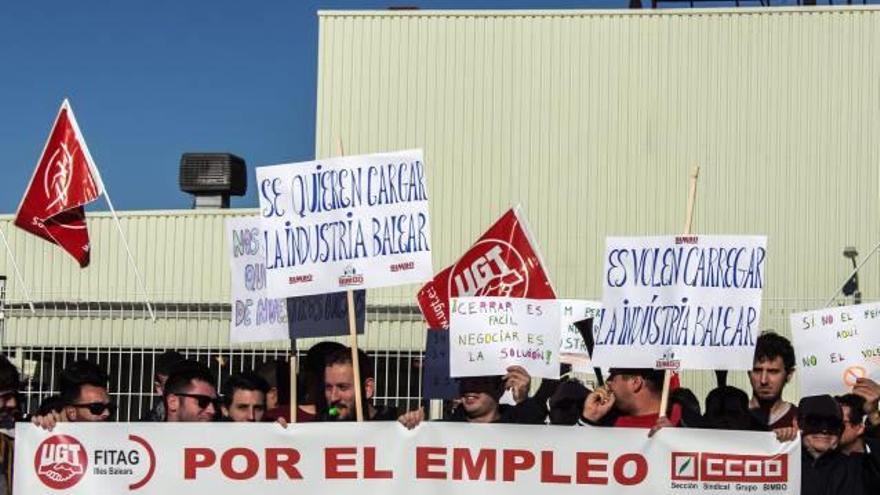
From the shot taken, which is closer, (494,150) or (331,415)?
(331,415)

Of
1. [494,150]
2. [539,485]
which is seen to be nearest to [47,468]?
[539,485]

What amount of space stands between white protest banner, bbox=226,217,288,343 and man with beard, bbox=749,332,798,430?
292 cm

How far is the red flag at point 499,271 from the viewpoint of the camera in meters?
12.7

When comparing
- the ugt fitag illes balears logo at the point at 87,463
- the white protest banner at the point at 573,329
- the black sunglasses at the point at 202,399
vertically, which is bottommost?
the ugt fitag illes balears logo at the point at 87,463

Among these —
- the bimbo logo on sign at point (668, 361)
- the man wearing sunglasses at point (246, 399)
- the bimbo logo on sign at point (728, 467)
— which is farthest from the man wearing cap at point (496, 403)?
the man wearing sunglasses at point (246, 399)

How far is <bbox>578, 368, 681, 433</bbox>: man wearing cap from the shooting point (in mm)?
9102

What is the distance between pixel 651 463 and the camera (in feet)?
29.2

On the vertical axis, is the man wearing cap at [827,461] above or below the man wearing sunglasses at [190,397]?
→ below

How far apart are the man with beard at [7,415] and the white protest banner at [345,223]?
5.60 ft

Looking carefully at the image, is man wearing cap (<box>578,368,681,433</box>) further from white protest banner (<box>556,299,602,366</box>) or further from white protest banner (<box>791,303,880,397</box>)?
white protest banner (<box>556,299,602,366</box>)

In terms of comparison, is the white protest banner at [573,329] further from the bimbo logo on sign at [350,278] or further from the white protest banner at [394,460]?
the white protest banner at [394,460]

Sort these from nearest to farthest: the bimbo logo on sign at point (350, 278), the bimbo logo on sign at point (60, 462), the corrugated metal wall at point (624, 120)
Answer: the bimbo logo on sign at point (60, 462)
the bimbo logo on sign at point (350, 278)
the corrugated metal wall at point (624, 120)

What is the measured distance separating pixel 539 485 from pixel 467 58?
1747 centimetres

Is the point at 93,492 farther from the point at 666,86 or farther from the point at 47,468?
the point at 666,86
